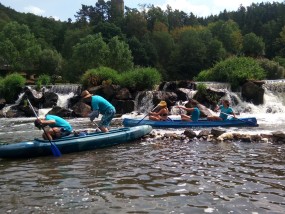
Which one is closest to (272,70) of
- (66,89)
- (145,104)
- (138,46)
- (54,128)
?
(145,104)

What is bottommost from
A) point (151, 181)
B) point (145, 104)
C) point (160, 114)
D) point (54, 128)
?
point (151, 181)

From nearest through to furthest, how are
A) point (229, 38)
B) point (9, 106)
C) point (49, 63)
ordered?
point (9, 106) < point (49, 63) < point (229, 38)

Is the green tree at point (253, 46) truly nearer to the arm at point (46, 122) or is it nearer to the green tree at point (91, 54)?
the green tree at point (91, 54)

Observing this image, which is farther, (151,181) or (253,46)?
(253,46)

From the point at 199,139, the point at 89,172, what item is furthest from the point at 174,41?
the point at 89,172

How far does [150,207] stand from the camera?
5.61 metres

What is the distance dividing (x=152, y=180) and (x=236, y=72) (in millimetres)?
19075

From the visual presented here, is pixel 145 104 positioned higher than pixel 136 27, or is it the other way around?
pixel 136 27

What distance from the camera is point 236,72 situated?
24.9 metres

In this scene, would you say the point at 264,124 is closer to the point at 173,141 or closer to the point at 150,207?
the point at 173,141

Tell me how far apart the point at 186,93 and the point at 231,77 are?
371 centimetres

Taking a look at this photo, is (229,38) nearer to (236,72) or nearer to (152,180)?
(236,72)

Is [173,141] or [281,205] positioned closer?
[281,205]

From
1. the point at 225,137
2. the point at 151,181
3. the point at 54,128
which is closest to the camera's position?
the point at 151,181
